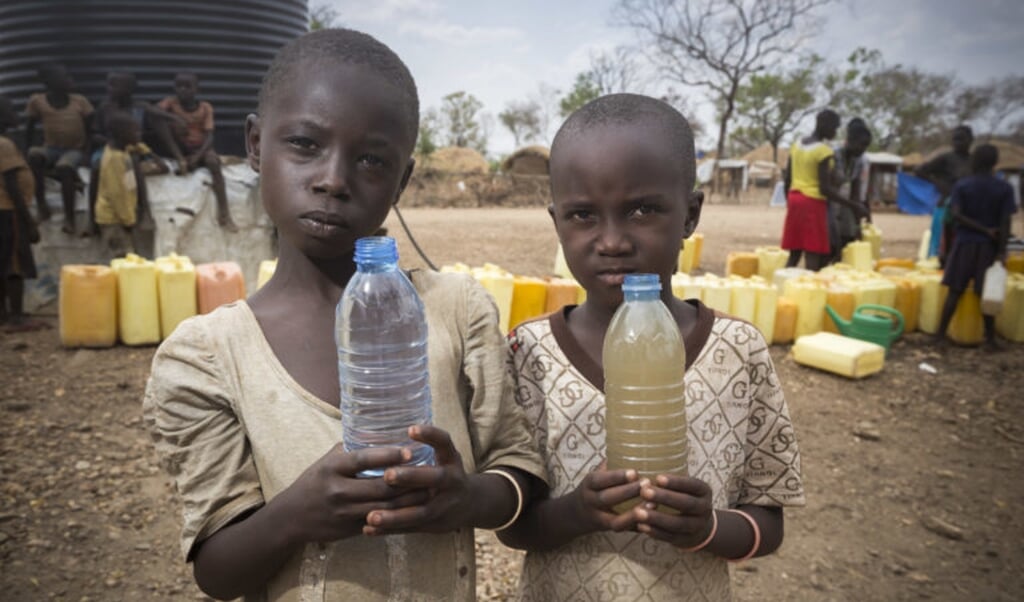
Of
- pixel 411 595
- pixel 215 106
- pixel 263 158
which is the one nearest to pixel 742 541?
pixel 411 595

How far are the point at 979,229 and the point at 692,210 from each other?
6.06 metres

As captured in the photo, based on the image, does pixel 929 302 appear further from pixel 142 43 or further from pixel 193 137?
pixel 142 43

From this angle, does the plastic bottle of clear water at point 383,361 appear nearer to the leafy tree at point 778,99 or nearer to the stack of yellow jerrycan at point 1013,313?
the stack of yellow jerrycan at point 1013,313

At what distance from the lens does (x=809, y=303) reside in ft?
19.7

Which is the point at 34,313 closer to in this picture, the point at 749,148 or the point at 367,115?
the point at 367,115

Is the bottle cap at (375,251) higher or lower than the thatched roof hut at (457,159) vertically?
lower

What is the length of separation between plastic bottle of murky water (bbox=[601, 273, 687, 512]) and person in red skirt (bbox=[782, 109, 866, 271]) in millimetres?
6870

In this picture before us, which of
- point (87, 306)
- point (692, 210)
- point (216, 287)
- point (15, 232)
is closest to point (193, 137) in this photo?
point (15, 232)

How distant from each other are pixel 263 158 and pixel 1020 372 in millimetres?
6721

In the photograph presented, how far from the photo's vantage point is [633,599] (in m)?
1.37

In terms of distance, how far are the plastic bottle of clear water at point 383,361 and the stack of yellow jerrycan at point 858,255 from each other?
8.27 m

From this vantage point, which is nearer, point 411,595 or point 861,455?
point 411,595

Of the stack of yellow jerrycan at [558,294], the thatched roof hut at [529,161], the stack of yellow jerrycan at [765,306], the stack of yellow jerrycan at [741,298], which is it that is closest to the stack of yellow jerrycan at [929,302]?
the stack of yellow jerrycan at [765,306]

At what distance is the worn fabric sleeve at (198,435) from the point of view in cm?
108
